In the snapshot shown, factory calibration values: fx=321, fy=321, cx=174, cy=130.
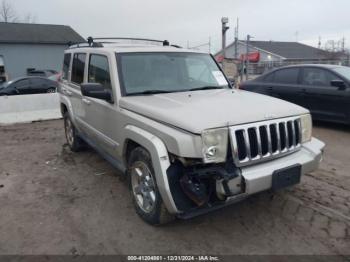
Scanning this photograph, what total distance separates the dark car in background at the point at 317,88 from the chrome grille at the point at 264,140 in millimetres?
4365

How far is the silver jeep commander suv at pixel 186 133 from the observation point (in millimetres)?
2877

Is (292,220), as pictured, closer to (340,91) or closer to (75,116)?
(75,116)

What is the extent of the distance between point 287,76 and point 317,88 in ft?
3.27

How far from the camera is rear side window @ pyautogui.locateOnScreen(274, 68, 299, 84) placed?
8164mm

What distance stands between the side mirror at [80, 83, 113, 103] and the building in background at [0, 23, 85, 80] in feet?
81.4

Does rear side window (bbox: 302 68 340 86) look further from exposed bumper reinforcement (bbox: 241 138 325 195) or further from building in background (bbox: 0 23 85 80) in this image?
building in background (bbox: 0 23 85 80)

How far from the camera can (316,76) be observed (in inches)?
304

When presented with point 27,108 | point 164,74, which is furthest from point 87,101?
point 27,108

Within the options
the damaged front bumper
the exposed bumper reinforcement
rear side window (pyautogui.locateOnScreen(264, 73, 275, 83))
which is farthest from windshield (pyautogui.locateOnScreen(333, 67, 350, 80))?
the damaged front bumper

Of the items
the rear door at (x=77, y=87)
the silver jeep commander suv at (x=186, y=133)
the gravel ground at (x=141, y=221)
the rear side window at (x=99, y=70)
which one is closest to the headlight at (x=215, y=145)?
the silver jeep commander suv at (x=186, y=133)

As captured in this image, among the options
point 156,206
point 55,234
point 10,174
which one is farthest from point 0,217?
point 156,206

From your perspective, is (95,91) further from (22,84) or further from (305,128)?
(22,84)

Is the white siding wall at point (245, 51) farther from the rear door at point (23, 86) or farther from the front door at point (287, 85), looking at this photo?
the front door at point (287, 85)

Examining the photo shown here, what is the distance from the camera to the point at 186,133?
288 centimetres
